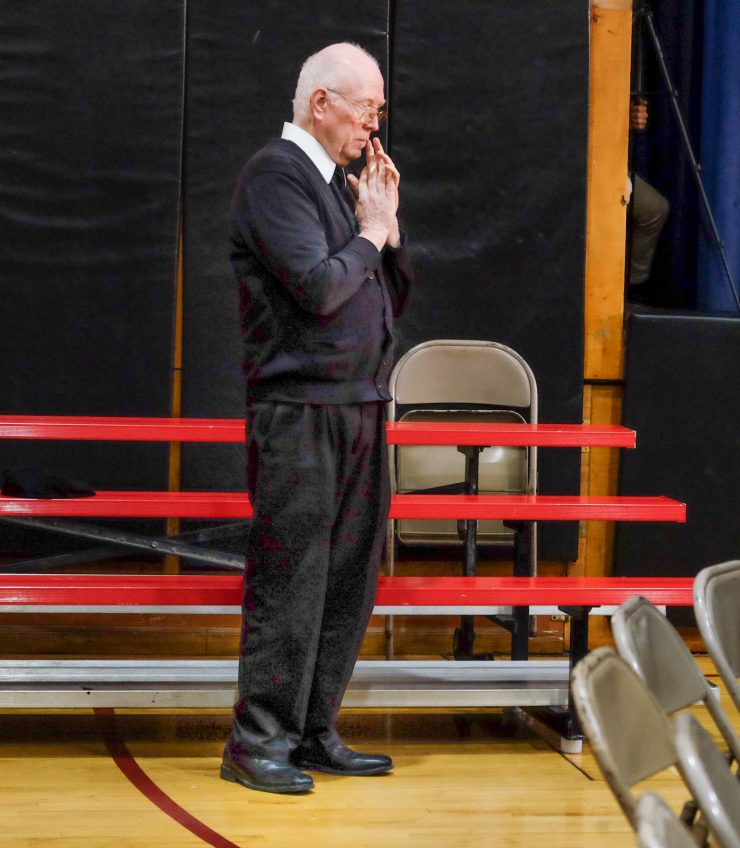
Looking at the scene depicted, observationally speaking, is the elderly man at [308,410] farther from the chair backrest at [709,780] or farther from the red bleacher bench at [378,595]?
the chair backrest at [709,780]

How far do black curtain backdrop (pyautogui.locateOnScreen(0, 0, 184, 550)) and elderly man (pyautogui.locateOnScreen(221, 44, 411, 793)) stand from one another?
1.44 m

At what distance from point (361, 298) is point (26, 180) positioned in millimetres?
1863

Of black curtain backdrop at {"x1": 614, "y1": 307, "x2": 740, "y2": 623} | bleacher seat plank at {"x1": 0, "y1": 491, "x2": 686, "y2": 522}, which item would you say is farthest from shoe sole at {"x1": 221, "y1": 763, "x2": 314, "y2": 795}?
black curtain backdrop at {"x1": 614, "y1": 307, "x2": 740, "y2": 623}

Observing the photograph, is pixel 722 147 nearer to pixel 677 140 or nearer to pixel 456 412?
pixel 677 140

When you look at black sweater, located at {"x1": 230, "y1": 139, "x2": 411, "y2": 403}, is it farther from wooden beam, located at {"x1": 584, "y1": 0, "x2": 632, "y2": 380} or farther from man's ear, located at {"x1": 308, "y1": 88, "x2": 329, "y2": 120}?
wooden beam, located at {"x1": 584, "y1": 0, "x2": 632, "y2": 380}

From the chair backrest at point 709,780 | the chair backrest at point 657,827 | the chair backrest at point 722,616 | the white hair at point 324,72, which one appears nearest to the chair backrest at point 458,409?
the white hair at point 324,72

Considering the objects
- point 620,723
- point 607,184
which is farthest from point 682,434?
point 620,723

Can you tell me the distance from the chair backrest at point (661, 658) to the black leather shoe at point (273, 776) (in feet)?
4.31

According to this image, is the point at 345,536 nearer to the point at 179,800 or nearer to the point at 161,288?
the point at 179,800

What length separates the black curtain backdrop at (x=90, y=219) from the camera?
170 inches

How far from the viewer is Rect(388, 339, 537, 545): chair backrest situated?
4355mm

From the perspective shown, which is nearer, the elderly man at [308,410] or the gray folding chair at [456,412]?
the elderly man at [308,410]

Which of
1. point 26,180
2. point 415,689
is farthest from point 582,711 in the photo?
point 26,180

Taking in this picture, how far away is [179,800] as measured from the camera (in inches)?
117
